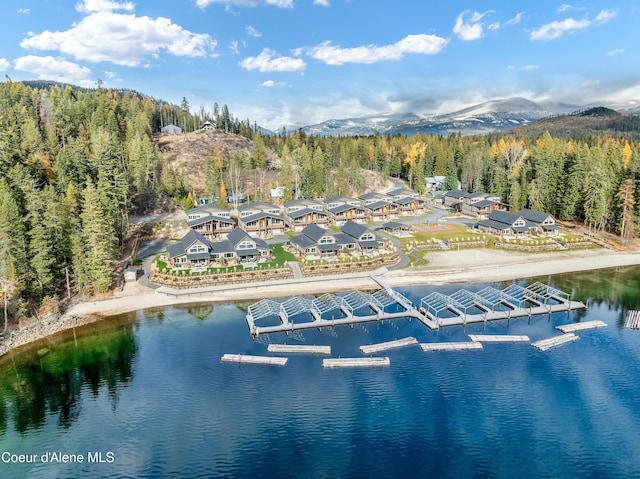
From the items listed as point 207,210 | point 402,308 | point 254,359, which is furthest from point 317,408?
point 207,210

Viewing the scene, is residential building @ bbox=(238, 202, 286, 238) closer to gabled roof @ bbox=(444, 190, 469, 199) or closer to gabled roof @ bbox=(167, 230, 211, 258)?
gabled roof @ bbox=(167, 230, 211, 258)

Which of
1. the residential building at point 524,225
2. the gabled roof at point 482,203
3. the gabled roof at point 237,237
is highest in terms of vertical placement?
the gabled roof at point 482,203

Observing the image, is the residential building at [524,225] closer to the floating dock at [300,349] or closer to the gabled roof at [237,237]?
the gabled roof at [237,237]

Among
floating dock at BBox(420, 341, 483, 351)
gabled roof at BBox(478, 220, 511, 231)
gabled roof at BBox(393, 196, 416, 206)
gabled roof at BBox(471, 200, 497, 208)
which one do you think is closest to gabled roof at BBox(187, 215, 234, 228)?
gabled roof at BBox(393, 196, 416, 206)

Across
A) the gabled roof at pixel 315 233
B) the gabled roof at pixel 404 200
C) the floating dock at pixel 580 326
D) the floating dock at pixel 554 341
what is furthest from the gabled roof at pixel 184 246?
the gabled roof at pixel 404 200

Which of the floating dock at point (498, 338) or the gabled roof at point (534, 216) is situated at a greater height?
the gabled roof at point (534, 216)

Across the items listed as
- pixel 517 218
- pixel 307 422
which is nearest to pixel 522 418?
pixel 307 422

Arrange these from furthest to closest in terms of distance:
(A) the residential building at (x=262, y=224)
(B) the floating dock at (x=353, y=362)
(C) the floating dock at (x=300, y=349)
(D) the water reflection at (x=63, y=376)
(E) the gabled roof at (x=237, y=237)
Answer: (A) the residential building at (x=262, y=224) < (E) the gabled roof at (x=237, y=237) < (C) the floating dock at (x=300, y=349) < (B) the floating dock at (x=353, y=362) < (D) the water reflection at (x=63, y=376)

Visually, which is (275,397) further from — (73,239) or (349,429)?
(73,239)
